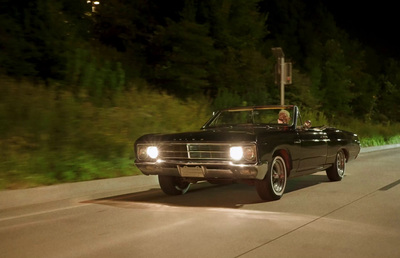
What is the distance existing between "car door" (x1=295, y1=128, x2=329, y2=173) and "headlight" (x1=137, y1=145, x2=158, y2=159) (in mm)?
2507

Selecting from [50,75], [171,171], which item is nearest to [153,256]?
[171,171]

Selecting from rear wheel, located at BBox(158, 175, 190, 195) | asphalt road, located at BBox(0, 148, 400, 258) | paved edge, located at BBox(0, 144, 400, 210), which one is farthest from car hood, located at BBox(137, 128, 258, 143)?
paved edge, located at BBox(0, 144, 400, 210)

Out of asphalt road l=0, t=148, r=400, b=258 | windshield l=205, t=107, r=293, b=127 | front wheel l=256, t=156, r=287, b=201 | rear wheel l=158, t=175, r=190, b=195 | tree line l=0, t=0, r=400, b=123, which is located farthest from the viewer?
tree line l=0, t=0, r=400, b=123

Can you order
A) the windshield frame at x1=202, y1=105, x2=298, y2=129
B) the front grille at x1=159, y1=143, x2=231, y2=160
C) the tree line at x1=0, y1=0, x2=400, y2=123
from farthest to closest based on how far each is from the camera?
the tree line at x1=0, y1=0, x2=400, y2=123 → the windshield frame at x1=202, y1=105, x2=298, y2=129 → the front grille at x1=159, y1=143, x2=231, y2=160

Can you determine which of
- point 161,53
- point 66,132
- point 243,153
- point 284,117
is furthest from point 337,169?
point 161,53

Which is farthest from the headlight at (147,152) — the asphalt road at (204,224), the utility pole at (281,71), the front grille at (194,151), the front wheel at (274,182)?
the utility pole at (281,71)

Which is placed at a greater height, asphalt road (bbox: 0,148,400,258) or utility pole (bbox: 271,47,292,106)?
utility pole (bbox: 271,47,292,106)

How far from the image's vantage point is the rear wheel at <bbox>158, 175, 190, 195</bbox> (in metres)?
8.71

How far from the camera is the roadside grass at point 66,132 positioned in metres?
8.84

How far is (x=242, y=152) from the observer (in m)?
7.41

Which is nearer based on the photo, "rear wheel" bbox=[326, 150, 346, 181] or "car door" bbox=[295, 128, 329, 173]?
"car door" bbox=[295, 128, 329, 173]

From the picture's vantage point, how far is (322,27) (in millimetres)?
46812

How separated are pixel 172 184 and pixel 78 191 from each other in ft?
5.44

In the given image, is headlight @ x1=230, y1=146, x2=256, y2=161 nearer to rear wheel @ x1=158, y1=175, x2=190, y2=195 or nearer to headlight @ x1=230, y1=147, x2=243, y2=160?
headlight @ x1=230, y1=147, x2=243, y2=160
